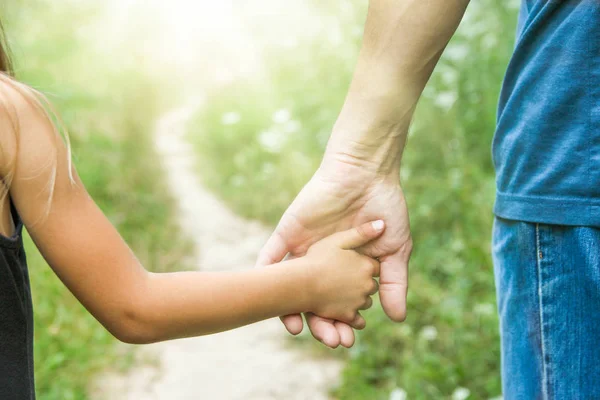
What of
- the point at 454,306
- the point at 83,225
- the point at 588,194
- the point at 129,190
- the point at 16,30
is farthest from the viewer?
the point at 16,30

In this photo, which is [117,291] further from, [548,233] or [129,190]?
[129,190]

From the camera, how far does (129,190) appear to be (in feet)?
14.0

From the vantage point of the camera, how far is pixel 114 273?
43.9 inches

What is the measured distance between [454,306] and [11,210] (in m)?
1.87

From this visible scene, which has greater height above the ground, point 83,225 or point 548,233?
point 548,233

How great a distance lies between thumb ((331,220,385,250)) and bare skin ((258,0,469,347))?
0.03 m

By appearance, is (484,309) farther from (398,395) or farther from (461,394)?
(398,395)

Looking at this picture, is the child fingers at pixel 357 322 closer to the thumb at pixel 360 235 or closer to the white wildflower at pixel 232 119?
the thumb at pixel 360 235

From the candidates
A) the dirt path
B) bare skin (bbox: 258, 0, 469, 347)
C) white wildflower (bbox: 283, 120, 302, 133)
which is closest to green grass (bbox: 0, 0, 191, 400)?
the dirt path

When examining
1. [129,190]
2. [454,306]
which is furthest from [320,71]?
[454,306]

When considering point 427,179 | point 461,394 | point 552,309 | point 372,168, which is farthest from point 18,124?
point 427,179

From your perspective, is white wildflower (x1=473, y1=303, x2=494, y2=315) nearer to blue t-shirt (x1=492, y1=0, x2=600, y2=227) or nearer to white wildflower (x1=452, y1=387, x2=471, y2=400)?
white wildflower (x1=452, y1=387, x2=471, y2=400)

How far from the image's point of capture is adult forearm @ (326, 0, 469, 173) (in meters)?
1.20

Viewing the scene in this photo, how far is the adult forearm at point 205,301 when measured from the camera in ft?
3.79
